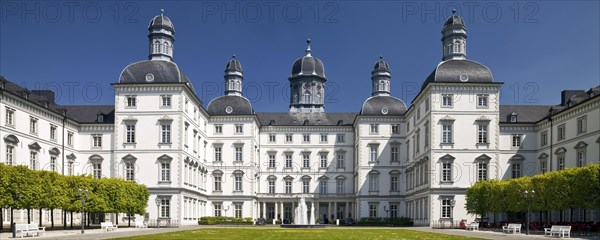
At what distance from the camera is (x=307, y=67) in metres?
98.8

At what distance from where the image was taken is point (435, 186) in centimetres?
6031

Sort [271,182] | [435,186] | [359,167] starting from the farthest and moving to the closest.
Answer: [271,182], [359,167], [435,186]

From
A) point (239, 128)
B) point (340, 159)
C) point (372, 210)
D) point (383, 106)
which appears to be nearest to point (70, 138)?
point (239, 128)

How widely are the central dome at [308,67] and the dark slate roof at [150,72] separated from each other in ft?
121

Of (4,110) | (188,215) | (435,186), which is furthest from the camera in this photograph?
(188,215)

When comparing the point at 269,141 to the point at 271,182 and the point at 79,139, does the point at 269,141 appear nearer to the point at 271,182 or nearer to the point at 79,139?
the point at 271,182

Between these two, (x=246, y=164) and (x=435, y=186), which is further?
(x=246, y=164)

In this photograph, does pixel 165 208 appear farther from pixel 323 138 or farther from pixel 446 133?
pixel 323 138

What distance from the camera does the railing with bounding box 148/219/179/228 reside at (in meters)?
60.0

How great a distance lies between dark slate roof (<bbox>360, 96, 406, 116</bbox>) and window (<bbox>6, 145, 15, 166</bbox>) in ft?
137

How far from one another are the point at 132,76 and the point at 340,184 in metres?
33.2

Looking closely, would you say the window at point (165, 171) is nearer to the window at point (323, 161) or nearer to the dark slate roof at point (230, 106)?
the dark slate roof at point (230, 106)

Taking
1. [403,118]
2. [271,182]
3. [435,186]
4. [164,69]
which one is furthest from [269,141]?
[435,186]

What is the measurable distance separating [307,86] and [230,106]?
2089cm
